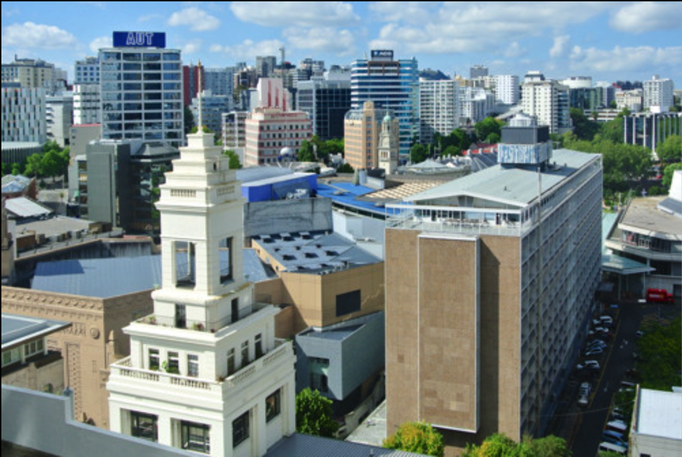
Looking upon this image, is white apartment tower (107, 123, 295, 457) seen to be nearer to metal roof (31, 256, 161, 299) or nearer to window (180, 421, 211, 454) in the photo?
window (180, 421, 211, 454)

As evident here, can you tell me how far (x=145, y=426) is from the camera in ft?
29.9

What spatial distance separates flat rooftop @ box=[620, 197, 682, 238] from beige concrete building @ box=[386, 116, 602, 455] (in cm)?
1756

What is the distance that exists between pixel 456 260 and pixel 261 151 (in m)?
51.1

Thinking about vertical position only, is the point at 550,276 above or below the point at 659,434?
above

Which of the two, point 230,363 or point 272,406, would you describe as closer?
point 230,363

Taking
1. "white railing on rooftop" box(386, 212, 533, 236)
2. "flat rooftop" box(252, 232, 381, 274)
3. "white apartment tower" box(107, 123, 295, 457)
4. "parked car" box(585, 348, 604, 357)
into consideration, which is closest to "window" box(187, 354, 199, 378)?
"white apartment tower" box(107, 123, 295, 457)

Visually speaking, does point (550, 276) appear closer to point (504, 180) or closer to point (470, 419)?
point (504, 180)

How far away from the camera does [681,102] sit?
301 ft

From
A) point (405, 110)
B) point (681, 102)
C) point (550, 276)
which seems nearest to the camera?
point (550, 276)

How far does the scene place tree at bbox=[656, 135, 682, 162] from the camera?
72.6 meters

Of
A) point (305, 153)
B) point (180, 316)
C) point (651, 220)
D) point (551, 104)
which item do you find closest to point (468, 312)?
point (180, 316)

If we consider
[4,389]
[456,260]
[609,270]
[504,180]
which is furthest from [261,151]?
[4,389]

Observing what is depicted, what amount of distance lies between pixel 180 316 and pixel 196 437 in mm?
1402

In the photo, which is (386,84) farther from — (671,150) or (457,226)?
(457,226)
